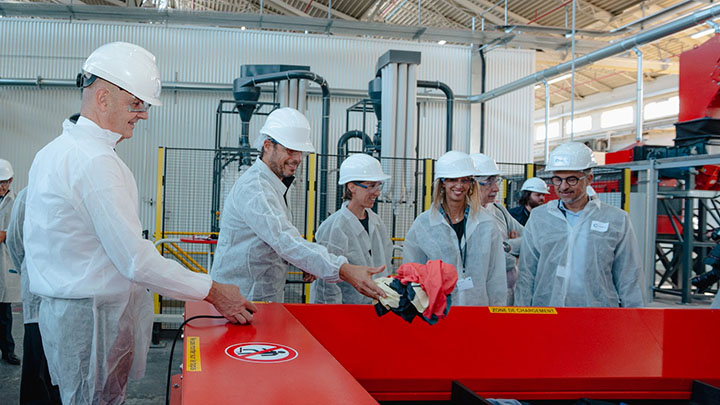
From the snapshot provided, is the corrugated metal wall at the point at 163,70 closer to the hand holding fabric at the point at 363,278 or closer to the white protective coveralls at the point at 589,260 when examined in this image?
the white protective coveralls at the point at 589,260

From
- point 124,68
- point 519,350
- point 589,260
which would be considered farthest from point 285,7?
point 519,350

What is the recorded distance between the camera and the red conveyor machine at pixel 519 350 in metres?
2.06

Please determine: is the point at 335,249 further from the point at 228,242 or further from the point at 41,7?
the point at 41,7

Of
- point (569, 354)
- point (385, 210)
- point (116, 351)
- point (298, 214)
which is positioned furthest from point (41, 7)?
point (569, 354)

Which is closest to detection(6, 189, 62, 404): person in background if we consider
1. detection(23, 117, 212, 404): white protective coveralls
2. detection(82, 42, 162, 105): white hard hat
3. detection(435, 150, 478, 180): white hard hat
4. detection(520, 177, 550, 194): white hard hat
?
detection(23, 117, 212, 404): white protective coveralls

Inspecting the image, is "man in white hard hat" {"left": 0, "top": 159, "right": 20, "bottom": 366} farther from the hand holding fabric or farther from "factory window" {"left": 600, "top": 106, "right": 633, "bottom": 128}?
"factory window" {"left": 600, "top": 106, "right": 633, "bottom": 128}

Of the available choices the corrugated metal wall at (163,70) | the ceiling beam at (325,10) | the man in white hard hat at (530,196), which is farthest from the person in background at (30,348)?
the ceiling beam at (325,10)

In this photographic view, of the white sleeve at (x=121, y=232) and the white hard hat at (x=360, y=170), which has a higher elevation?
the white hard hat at (x=360, y=170)

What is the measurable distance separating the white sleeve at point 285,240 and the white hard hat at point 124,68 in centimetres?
81

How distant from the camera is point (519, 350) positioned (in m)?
2.19

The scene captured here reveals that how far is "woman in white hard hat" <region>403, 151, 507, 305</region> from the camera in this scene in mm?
3025

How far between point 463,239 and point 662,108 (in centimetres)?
1408

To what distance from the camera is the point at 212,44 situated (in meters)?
9.80

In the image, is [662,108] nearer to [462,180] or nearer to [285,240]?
[462,180]
